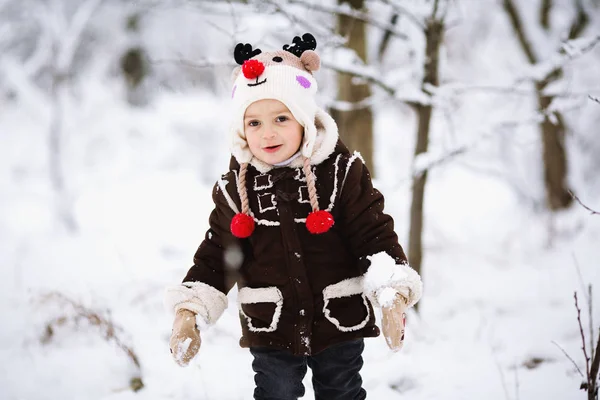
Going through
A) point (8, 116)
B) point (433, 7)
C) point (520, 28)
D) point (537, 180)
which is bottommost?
point (537, 180)

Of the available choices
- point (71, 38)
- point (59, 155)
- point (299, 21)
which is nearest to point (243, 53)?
point (299, 21)

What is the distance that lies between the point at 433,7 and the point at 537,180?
6380mm

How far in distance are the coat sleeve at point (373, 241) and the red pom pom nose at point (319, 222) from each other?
0.47ft

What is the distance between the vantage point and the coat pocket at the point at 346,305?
172 centimetres

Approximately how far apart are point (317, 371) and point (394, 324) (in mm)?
502

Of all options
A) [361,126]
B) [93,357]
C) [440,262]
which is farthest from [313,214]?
[440,262]

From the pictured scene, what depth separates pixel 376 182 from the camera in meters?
3.38

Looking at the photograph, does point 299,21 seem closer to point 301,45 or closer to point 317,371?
point 301,45

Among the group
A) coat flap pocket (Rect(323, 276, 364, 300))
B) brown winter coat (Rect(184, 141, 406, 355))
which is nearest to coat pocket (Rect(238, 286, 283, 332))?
brown winter coat (Rect(184, 141, 406, 355))

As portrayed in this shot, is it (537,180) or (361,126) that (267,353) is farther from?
(537,180)

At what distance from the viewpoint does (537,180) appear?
8141mm

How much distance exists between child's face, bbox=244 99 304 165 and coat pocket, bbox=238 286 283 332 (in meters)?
0.53

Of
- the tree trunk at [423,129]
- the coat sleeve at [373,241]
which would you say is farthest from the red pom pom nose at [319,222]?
the tree trunk at [423,129]

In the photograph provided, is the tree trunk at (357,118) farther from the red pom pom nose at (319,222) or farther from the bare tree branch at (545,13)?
the bare tree branch at (545,13)
